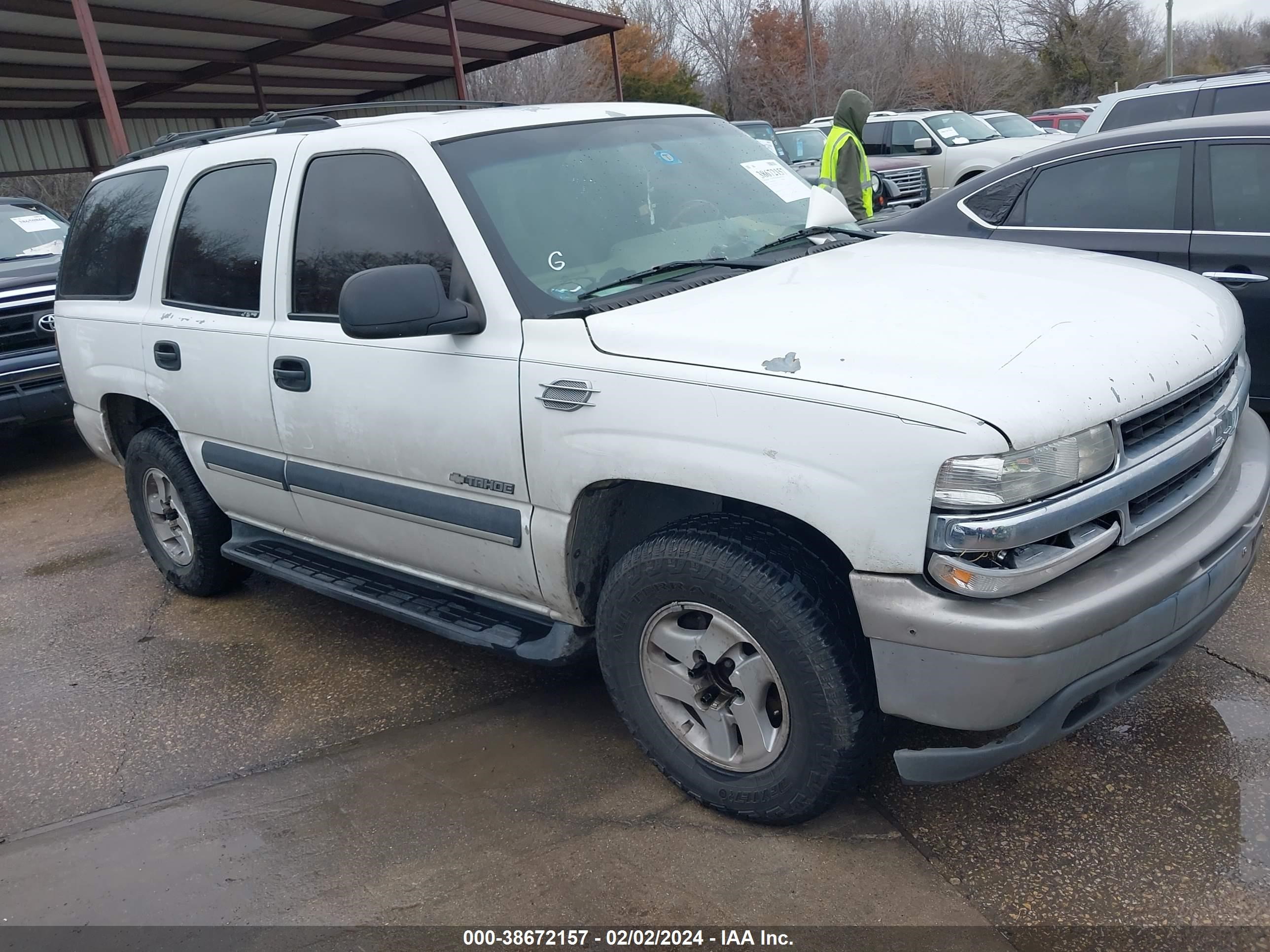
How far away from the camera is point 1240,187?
472 cm

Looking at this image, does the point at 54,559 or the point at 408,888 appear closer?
the point at 408,888

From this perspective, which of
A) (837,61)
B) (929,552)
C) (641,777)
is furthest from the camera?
(837,61)

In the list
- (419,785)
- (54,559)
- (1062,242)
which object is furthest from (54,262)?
(1062,242)

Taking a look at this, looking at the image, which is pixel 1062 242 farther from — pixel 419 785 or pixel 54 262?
pixel 54 262

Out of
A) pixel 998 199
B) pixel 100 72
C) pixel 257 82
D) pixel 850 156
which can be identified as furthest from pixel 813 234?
pixel 257 82

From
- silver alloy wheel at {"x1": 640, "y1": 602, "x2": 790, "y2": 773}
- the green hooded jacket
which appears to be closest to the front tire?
silver alloy wheel at {"x1": 640, "y1": 602, "x2": 790, "y2": 773}

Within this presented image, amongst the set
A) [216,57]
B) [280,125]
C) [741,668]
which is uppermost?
[216,57]

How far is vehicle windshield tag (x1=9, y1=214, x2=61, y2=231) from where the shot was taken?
813cm

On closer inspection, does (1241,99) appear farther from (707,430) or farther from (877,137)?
(877,137)

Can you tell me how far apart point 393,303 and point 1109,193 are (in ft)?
12.6

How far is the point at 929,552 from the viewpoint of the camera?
2.23 m

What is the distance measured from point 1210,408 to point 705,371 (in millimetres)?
1342

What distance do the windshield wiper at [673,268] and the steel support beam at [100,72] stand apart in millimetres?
7204

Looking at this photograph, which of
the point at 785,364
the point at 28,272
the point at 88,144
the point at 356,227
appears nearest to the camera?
the point at 785,364
